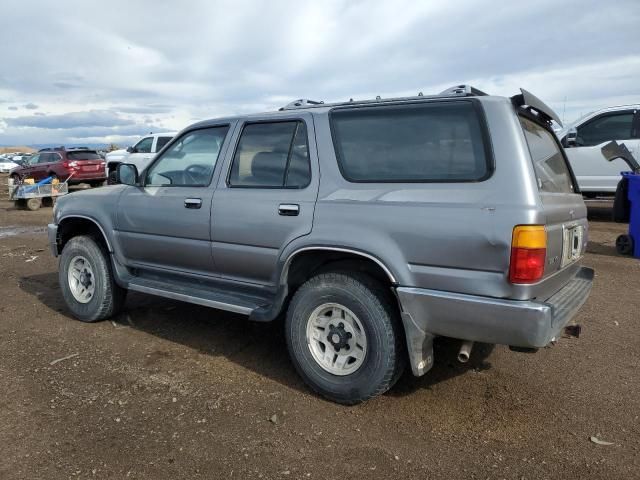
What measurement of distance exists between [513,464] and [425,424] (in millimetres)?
560

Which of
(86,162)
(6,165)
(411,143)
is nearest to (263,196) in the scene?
(411,143)

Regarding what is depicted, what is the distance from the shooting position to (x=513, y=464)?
270 cm

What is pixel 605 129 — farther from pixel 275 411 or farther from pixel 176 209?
pixel 275 411

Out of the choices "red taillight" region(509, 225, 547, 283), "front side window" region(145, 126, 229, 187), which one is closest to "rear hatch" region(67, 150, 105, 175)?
"front side window" region(145, 126, 229, 187)

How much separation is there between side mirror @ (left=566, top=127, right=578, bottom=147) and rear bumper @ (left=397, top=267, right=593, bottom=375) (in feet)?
27.1

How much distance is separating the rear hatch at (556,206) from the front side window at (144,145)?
15.0 metres

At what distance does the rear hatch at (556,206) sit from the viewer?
2883 millimetres

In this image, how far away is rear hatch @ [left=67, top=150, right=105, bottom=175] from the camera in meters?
18.8

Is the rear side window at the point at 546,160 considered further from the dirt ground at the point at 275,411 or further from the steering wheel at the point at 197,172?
the steering wheel at the point at 197,172

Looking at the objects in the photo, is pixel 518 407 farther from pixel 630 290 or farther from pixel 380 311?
pixel 630 290

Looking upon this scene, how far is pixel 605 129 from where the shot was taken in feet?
33.9

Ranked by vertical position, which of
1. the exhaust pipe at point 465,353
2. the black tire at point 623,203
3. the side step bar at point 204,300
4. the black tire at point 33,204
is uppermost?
the black tire at point 623,203

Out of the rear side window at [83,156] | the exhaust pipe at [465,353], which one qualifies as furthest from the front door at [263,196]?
the rear side window at [83,156]

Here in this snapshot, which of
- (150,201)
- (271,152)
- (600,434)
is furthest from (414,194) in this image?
(150,201)
